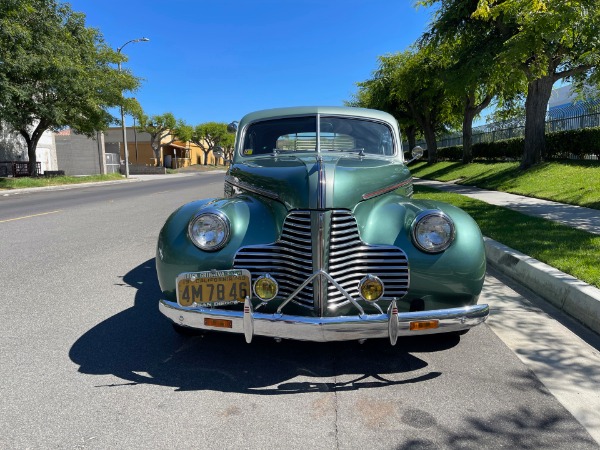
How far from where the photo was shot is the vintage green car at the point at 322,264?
8.96 ft

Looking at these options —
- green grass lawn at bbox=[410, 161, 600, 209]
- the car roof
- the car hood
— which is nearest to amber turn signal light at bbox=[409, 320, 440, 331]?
the car hood

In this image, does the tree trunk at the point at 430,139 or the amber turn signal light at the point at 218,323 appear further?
the tree trunk at the point at 430,139

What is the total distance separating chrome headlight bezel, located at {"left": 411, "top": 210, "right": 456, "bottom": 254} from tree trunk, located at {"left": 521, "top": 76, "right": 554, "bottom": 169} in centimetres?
1357

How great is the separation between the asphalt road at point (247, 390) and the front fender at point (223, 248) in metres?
0.64

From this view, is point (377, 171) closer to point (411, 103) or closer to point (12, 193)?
point (12, 193)

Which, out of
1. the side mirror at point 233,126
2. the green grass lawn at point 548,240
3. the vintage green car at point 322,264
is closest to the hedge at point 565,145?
the green grass lawn at point 548,240

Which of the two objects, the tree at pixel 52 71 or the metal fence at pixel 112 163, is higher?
the tree at pixel 52 71

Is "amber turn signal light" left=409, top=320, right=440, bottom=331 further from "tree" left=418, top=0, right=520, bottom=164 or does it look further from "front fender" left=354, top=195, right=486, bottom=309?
"tree" left=418, top=0, right=520, bottom=164

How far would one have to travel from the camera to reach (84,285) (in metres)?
5.10

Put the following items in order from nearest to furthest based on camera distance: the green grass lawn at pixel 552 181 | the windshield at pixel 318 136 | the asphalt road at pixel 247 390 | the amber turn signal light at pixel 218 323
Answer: the asphalt road at pixel 247 390, the amber turn signal light at pixel 218 323, the windshield at pixel 318 136, the green grass lawn at pixel 552 181

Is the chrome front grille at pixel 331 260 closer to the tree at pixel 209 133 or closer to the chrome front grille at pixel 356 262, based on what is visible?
the chrome front grille at pixel 356 262

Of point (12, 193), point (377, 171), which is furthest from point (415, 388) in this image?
point (12, 193)

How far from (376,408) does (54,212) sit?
446 inches

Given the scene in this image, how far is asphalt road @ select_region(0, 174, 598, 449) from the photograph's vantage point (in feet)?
7.75
